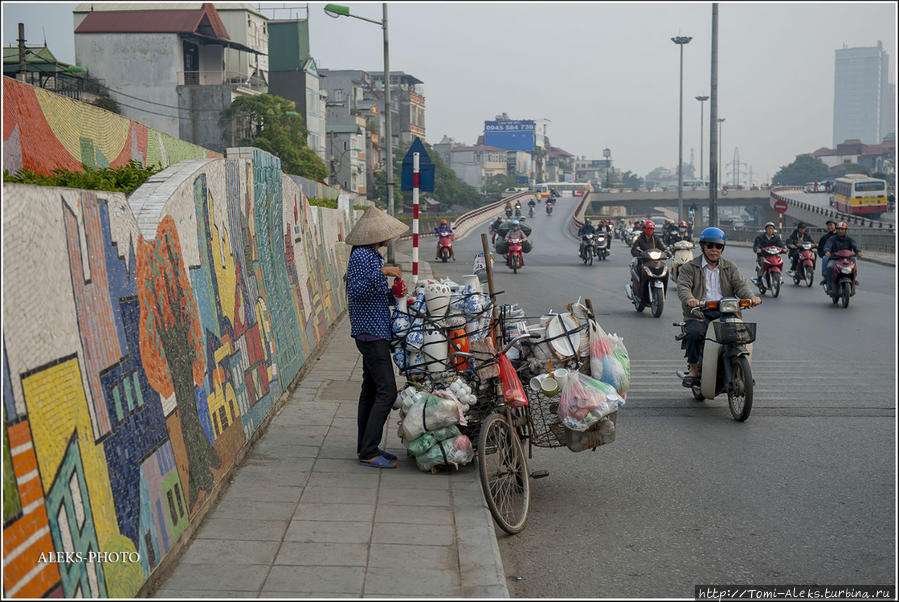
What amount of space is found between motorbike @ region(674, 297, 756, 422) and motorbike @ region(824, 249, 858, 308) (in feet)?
33.2

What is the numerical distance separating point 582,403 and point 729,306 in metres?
3.19

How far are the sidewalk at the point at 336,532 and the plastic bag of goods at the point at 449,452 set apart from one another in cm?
11

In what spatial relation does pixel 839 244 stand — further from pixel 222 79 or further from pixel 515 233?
pixel 222 79

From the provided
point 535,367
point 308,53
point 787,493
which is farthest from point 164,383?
point 308,53

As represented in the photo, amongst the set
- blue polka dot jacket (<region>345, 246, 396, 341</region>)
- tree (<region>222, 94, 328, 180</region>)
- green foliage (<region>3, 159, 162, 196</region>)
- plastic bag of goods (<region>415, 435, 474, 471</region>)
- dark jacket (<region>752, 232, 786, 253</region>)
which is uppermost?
tree (<region>222, 94, 328, 180</region>)

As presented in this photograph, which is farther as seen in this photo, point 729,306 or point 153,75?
point 153,75

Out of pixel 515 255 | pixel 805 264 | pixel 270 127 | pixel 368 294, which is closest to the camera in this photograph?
pixel 368 294

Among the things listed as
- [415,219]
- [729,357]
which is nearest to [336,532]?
[729,357]

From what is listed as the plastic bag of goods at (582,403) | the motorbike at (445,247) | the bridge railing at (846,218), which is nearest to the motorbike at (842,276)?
the plastic bag of goods at (582,403)

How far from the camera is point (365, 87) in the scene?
125875 millimetres

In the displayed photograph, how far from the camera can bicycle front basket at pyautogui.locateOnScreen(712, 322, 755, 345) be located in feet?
27.3

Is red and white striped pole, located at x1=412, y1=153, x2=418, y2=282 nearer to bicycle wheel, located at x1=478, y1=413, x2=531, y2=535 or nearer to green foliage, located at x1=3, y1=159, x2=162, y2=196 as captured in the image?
green foliage, located at x1=3, y1=159, x2=162, y2=196

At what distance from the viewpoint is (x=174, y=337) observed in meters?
5.02

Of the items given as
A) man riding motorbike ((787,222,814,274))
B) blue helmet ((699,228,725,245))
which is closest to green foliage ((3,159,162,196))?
blue helmet ((699,228,725,245))
